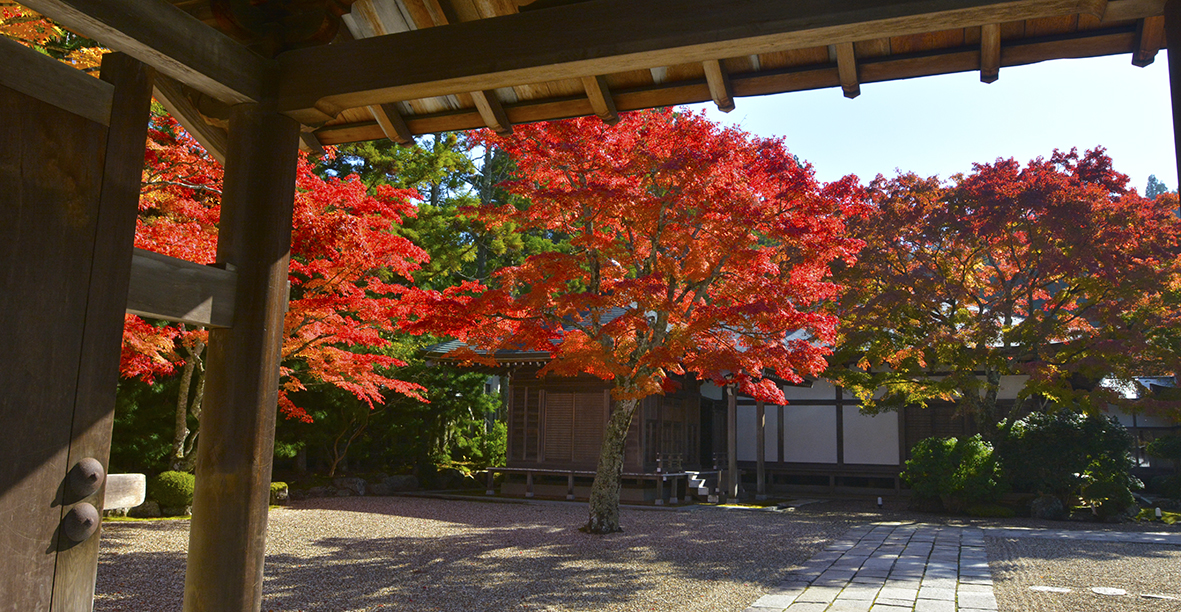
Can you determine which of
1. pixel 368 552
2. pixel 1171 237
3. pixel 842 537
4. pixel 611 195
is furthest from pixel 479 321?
pixel 1171 237

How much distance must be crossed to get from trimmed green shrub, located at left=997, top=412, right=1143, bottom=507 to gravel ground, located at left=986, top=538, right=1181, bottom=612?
3749mm

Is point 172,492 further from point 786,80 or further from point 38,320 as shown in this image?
point 786,80

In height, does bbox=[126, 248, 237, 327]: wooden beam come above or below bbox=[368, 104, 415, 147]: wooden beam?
below

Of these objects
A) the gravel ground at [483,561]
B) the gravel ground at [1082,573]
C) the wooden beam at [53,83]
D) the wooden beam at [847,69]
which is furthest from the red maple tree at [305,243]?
the gravel ground at [1082,573]

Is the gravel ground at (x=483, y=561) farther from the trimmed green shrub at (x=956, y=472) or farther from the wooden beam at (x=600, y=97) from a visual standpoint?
the wooden beam at (x=600, y=97)

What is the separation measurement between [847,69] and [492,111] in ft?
5.39

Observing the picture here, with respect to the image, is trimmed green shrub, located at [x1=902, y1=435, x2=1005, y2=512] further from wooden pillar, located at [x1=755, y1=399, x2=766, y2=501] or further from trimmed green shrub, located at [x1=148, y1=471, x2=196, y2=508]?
trimmed green shrub, located at [x1=148, y1=471, x2=196, y2=508]

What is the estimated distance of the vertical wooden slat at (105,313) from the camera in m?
A: 2.33

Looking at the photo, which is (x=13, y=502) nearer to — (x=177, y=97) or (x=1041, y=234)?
(x=177, y=97)

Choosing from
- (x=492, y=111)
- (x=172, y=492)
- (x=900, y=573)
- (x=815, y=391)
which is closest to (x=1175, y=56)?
(x=492, y=111)

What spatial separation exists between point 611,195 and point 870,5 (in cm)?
640

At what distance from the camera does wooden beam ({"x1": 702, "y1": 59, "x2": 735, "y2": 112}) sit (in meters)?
3.20

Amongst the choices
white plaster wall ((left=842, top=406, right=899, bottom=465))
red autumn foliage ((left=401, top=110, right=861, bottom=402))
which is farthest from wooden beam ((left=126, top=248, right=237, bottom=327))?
white plaster wall ((left=842, top=406, right=899, bottom=465))

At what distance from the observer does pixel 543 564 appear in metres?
7.61
